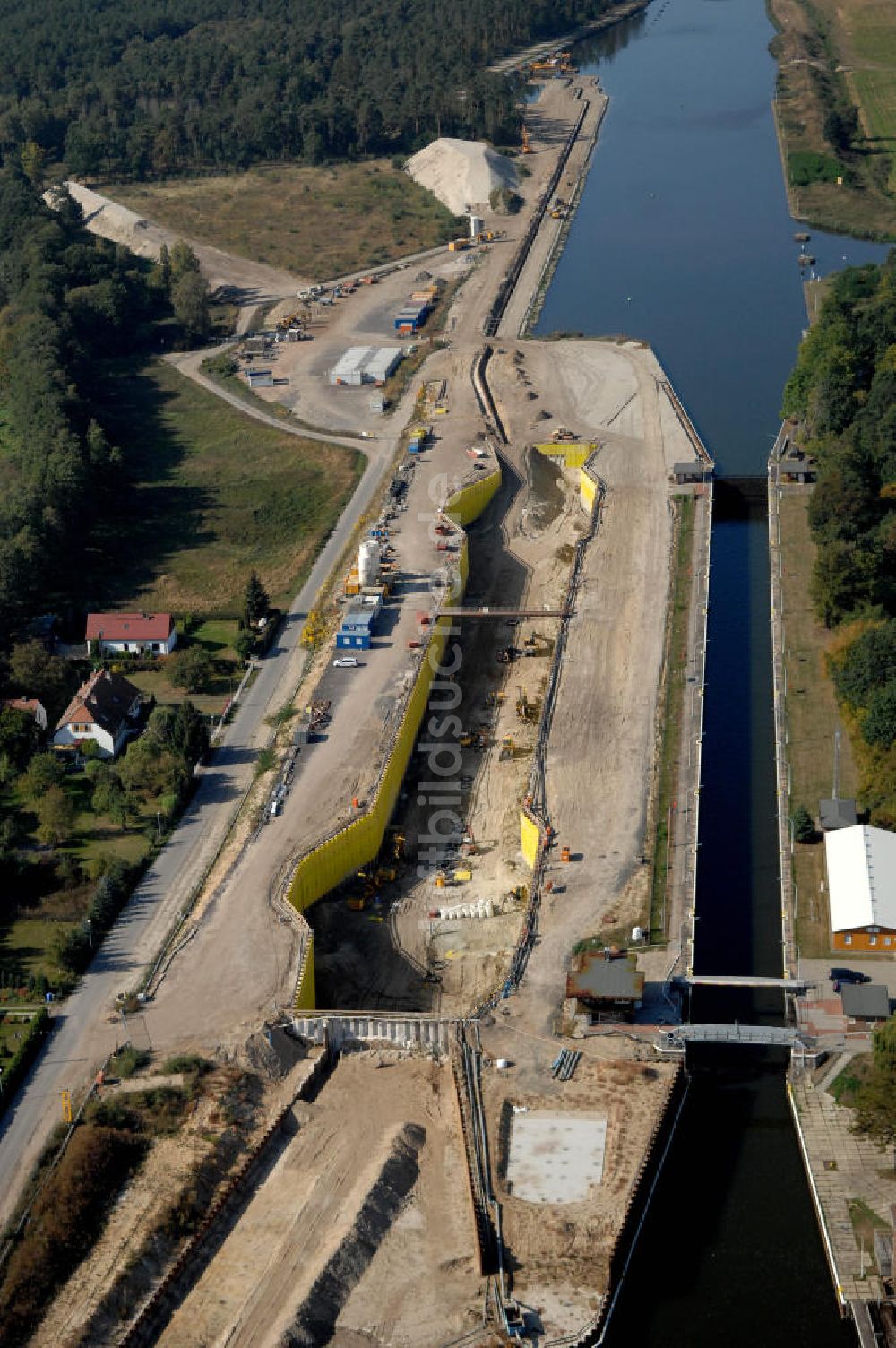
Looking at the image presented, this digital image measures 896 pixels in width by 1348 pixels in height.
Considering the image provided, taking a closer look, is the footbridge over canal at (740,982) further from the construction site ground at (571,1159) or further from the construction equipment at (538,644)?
the construction equipment at (538,644)

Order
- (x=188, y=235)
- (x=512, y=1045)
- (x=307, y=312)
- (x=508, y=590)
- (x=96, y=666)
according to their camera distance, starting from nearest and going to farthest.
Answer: (x=512, y=1045), (x=96, y=666), (x=508, y=590), (x=307, y=312), (x=188, y=235)

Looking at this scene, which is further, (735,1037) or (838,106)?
(838,106)

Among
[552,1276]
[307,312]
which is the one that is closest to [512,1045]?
[552,1276]

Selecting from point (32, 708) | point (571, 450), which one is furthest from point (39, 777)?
point (571, 450)

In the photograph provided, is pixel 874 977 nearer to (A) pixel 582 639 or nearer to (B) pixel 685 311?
(A) pixel 582 639

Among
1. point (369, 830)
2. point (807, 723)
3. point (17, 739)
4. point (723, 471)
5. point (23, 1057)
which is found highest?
point (723, 471)

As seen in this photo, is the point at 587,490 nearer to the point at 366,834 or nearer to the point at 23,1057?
the point at 366,834
